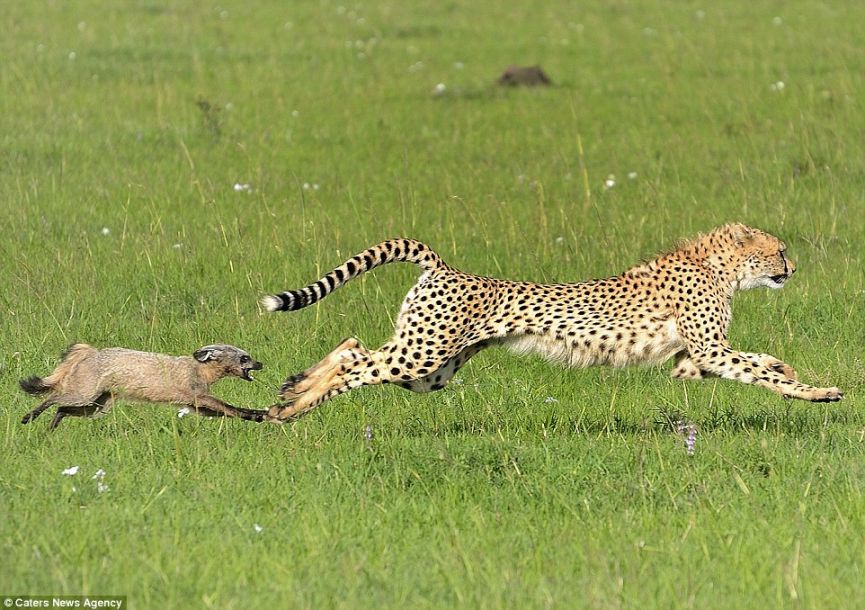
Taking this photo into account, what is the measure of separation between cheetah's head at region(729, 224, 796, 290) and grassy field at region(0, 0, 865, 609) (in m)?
0.63

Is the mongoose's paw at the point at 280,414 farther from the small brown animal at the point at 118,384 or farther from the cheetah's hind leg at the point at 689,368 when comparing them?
the cheetah's hind leg at the point at 689,368

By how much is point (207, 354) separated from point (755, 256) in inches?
119

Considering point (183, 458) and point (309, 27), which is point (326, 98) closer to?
point (309, 27)

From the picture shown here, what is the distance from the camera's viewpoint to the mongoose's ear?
24.1 feet

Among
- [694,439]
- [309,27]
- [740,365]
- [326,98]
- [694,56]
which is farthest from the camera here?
[309,27]

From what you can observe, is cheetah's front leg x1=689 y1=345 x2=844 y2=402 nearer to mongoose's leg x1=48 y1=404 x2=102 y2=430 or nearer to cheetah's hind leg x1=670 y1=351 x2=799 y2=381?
cheetah's hind leg x1=670 y1=351 x2=799 y2=381

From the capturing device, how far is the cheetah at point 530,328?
7.07 metres

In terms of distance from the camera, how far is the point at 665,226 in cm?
1083

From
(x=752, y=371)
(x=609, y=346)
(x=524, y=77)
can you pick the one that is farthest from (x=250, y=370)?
(x=524, y=77)

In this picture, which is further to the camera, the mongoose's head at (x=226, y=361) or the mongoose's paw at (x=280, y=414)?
the mongoose's head at (x=226, y=361)

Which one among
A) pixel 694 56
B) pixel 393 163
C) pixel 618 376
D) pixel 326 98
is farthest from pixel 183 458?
pixel 694 56

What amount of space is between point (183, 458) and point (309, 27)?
15357 millimetres

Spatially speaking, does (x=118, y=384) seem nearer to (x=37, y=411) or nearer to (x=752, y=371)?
(x=37, y=411)

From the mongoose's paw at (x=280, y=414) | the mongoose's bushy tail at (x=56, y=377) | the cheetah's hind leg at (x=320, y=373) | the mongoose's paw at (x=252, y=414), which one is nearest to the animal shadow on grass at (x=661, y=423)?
the cheetah's hind leg at (x=320, y=373)
